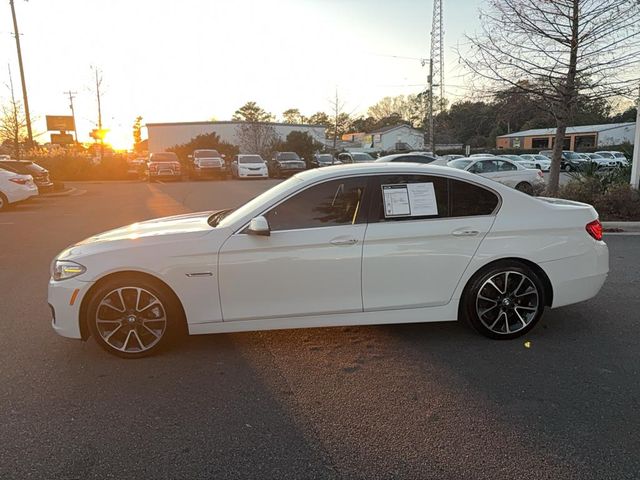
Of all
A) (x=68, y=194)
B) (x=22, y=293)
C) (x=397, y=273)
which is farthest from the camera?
(x=68, y=194)

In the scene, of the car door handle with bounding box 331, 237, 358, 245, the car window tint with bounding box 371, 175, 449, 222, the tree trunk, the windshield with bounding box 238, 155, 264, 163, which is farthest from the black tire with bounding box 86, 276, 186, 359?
the windshield with bounding box 238, 155, 264, 163

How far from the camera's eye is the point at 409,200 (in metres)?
4.05

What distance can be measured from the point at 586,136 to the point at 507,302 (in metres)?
68.5

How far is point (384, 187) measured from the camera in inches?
160

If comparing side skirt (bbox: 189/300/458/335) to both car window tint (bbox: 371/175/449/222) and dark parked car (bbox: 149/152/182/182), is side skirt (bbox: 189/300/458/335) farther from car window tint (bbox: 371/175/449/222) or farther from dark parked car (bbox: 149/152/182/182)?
→ dark parked car (bbox: 149/152/182/182)

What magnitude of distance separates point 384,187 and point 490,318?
4.85ft

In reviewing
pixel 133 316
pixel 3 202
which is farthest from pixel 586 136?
pixel 133 316

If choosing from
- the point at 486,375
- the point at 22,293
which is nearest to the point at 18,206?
the point at 22,293

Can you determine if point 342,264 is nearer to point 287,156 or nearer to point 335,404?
point 335,404

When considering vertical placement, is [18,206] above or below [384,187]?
below

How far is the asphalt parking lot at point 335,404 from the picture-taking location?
2639mm

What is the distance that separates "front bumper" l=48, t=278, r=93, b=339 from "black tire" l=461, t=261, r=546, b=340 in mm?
3171

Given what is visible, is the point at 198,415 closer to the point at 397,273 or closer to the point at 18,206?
the point at 397,273

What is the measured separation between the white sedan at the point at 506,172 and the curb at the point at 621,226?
6273 mm
